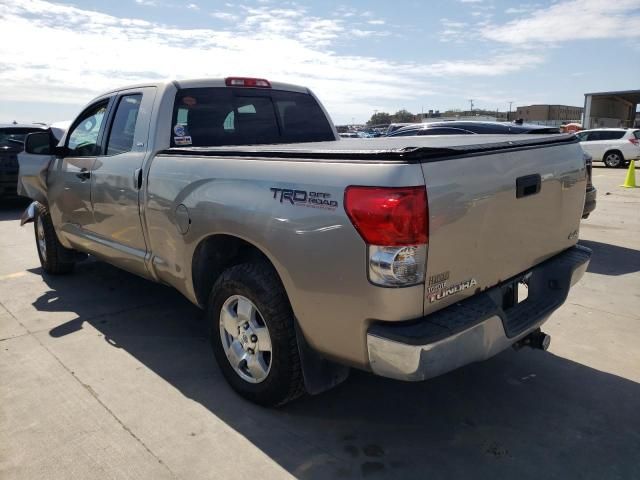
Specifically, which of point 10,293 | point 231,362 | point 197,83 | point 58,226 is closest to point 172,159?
point 197,83

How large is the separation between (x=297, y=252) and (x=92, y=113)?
3.27m

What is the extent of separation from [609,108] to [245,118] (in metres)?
49.7

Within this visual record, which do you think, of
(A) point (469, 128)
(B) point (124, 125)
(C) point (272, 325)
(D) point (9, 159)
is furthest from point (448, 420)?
(D) point (9, 159)

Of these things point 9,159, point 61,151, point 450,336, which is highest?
point 61,151

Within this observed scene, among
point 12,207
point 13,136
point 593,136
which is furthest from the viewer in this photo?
point 593,136

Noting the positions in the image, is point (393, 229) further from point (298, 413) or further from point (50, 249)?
point (50, 249)

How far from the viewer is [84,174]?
453 centimetres

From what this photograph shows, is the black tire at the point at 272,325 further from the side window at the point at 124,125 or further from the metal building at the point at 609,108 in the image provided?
the metal building at the point at 609,108

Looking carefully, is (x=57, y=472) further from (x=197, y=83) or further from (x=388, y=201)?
(x=197, y=83)

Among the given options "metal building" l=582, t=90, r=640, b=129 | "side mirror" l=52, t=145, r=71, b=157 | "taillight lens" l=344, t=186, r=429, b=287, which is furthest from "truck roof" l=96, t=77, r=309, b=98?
"metal building" l=582, t=90, r=640, b=129

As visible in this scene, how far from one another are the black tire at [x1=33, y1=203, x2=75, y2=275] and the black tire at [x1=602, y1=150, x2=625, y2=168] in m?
21.4

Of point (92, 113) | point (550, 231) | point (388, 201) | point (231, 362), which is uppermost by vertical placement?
point (92, 113)

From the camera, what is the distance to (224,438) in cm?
290

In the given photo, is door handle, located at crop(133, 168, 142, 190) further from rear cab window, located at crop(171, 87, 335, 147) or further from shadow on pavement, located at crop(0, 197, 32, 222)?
shadow on pavement, located at crop(0, 197, 32, 222)
